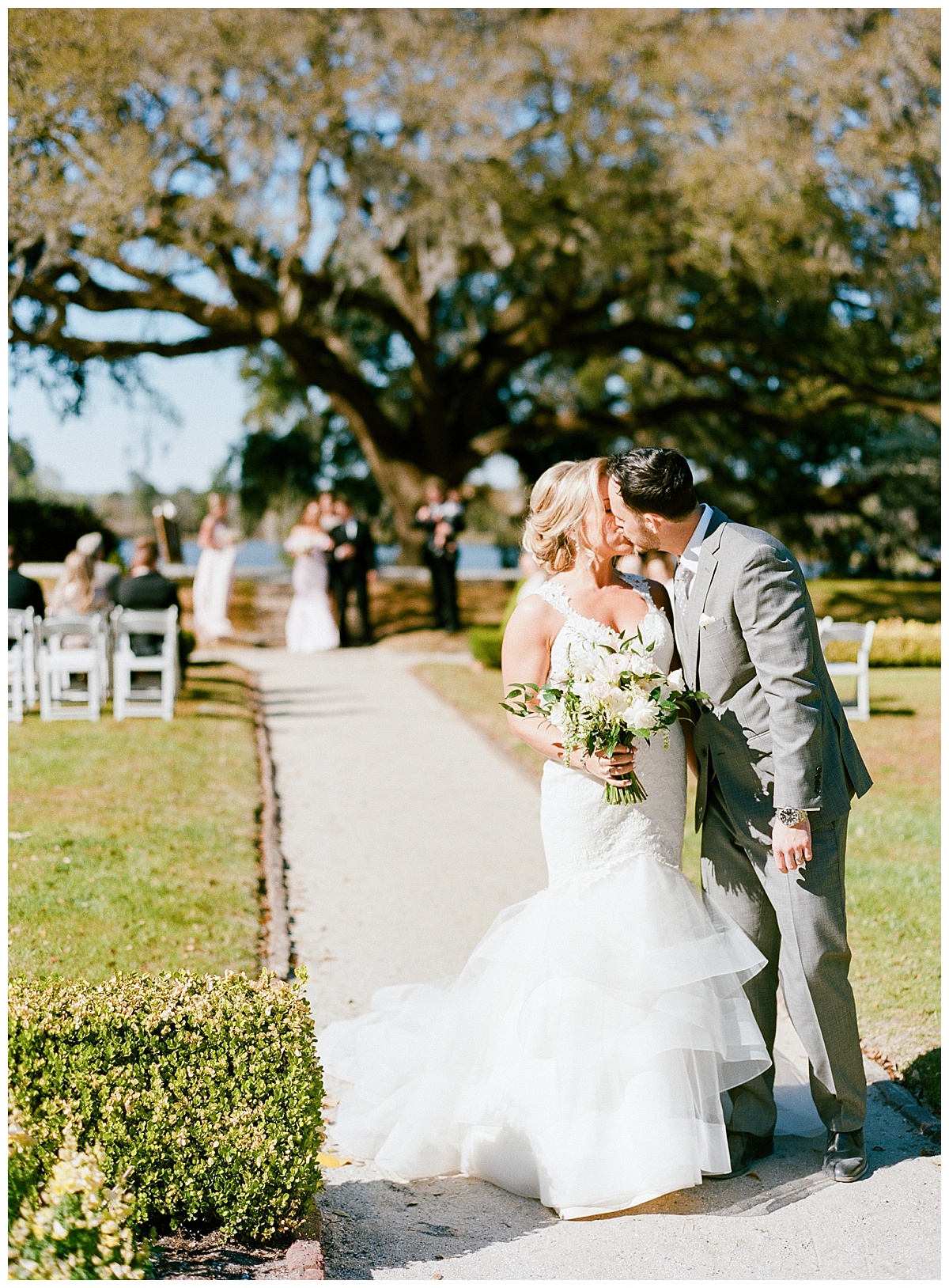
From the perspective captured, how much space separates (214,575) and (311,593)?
159 centimetres

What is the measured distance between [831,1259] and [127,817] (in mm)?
5601

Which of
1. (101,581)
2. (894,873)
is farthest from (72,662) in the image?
(894,873)

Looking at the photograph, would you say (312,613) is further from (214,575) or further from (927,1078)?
(927,1078)

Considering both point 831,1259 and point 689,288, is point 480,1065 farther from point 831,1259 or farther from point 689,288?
point 689,288

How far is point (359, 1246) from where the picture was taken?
3357mm

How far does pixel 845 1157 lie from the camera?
3.71 m

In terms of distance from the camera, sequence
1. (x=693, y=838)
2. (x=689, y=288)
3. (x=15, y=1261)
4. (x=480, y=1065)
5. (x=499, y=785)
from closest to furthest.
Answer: (x=15, y=1261) → (x=480, y=1065) → (x=693, y=838) → (x=499, y=785) → (x=689, y=288)

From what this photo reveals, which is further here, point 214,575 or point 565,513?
point 214,575

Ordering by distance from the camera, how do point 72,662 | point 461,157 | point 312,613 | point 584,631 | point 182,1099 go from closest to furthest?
1. point 182,1099
2. point 584,631
3. point 72,662
4. point 461,157
5. point 312,613

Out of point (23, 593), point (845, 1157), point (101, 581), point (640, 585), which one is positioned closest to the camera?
point (845, 1157)

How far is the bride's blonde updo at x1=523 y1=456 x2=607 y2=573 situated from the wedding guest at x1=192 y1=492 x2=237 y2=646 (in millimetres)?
14481

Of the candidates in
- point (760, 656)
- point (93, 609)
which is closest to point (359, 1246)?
point (760, 656)

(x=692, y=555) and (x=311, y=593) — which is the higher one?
(x=692, y=555)

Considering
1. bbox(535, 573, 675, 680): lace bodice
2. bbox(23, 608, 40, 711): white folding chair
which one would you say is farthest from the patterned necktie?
bbox(23, 608, 40, 711): white folding chair
